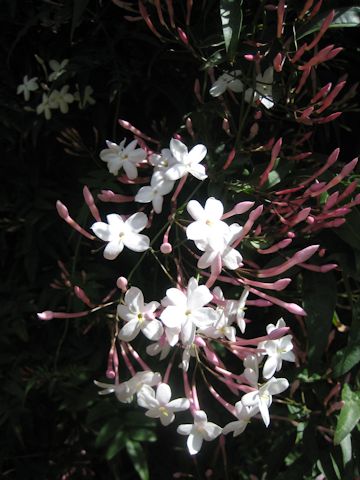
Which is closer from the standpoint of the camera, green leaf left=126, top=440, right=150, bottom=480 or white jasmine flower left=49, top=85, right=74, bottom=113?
green leaf left=126, top=440, right=150, bottom=480

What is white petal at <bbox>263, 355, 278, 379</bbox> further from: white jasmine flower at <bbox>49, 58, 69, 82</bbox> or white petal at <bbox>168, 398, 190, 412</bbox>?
white jasmine flower at <bbox>49, 58, 69, 82</bbox>

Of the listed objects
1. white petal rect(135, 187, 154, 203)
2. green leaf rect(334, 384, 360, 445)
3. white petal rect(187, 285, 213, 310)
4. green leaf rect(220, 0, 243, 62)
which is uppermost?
green leaf rect(220, 0, 243, 62)

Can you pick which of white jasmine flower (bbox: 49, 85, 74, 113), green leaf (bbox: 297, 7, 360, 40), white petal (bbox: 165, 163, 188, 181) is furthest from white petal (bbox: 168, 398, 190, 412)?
white jasmine flower (bbox: 49, 85, 74, 113)

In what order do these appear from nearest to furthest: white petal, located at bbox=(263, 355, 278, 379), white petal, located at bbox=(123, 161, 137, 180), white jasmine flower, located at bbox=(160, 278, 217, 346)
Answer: white jasmine flower, located at bbox=(160, 278, 217, 346)
white petal, located at bbox=(263, 355, 278, 379)
white petal, located at bbox=(123, 161, 137, 180)

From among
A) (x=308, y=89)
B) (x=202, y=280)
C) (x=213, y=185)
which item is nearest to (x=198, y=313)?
(x=202, y=280)

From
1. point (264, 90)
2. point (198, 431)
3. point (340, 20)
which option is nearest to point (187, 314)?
point (198, 431)

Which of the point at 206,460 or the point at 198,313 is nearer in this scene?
the point at 198,313

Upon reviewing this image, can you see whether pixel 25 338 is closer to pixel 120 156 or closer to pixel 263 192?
pixel 120 156
